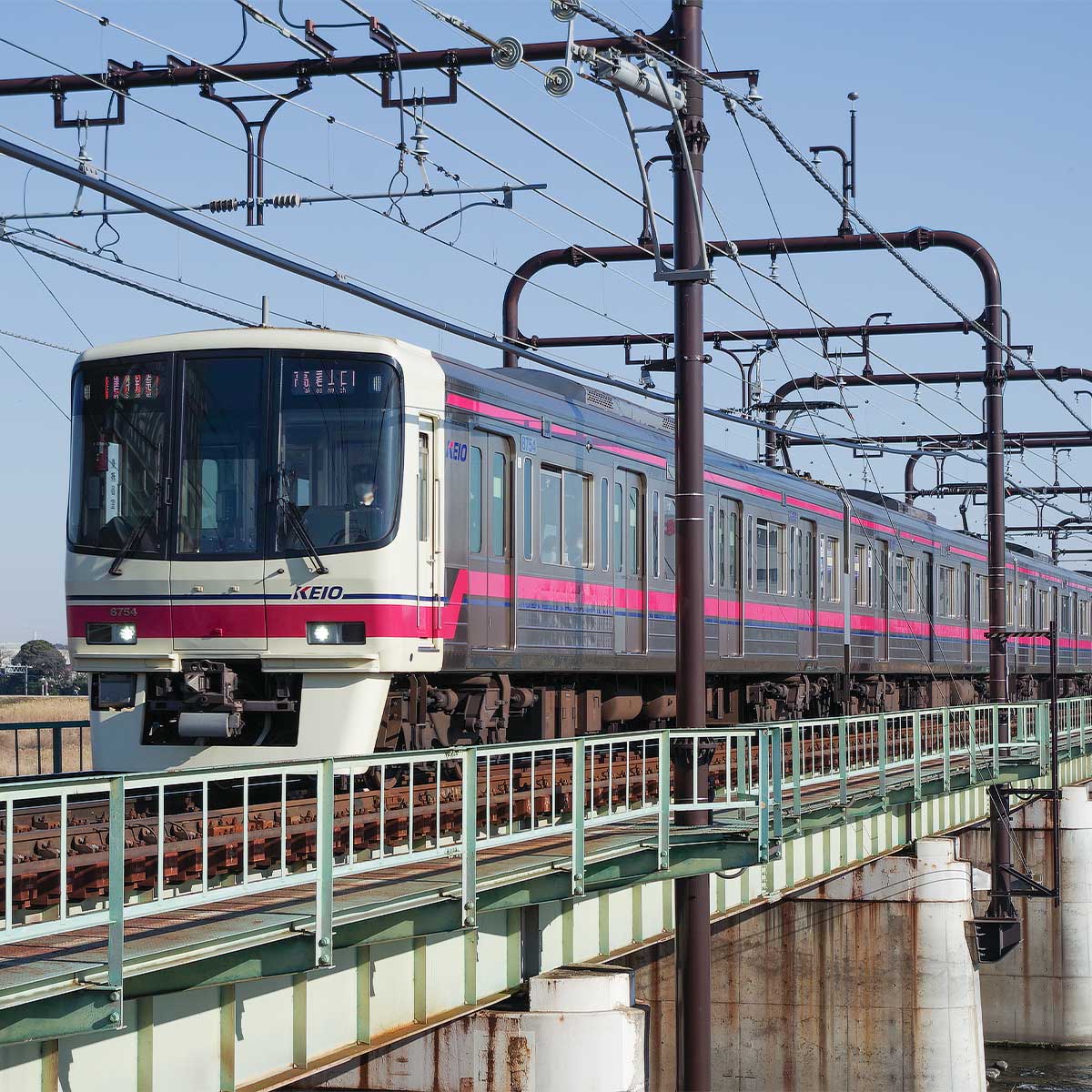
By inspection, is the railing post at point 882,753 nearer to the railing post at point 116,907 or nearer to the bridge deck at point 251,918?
the bridge deck at point 251,918

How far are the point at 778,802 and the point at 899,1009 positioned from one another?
39.1 feet

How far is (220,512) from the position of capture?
14.5 metres

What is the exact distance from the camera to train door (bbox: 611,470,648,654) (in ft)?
62.7

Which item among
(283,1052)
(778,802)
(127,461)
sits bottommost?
(283,1052)

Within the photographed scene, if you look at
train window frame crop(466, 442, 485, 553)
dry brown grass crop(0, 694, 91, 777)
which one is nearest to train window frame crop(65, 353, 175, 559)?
train window frame crop(466, 442, 485, 553)

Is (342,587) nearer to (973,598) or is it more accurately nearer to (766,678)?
(766,678)

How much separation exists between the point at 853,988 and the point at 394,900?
15.9 meters

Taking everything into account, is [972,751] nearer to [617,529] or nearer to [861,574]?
[861,574]

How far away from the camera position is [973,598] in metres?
38.1

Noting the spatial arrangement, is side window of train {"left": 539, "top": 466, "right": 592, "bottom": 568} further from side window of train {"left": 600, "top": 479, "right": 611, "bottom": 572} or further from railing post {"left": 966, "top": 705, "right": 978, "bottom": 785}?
railing post {"left": 966, "top": 705, "right": 978, "bottom": 785}

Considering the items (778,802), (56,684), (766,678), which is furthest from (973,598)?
(56,684)

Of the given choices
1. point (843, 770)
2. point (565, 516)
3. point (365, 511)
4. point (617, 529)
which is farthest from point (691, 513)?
point (617, 529)

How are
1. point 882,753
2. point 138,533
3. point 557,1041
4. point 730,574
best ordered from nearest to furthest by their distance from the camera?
point 557,1041 < point 138,533 < point 882,753 < point 730,574

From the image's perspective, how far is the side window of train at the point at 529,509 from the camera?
16844 mm
